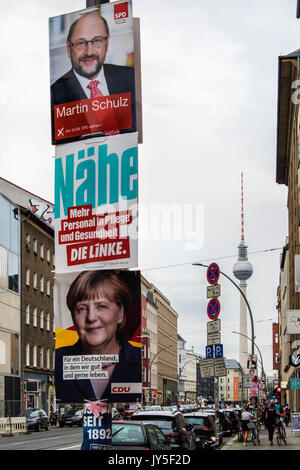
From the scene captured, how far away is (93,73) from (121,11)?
0.85 metres

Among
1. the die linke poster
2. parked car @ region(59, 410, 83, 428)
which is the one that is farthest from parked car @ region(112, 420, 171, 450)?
parked car @ region(59, 410, 83, 428)

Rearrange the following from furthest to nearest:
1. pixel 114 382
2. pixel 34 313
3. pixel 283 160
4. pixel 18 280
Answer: pixel 283 160, pixel 34 313, pixel 18 280, pixel 114 382

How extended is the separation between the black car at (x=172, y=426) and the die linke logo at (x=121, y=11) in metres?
11.4

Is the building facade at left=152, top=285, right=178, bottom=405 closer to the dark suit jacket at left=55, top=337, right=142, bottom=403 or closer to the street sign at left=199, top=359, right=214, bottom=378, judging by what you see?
the street sign at left=199, top=359, right=214, bottom=378

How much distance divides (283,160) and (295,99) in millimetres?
26637

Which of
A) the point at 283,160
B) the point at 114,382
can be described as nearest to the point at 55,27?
the point at 114,382

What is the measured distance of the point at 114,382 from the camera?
992 cm

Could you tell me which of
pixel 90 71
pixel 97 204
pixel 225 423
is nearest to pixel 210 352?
pixel 97 204

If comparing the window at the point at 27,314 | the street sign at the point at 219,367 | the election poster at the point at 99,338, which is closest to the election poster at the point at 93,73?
the election poster at the point at 99,338

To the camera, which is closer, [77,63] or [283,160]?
[77,63]

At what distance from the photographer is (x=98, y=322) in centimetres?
1002

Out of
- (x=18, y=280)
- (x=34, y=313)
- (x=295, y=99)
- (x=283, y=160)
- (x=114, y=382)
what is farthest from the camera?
(x=283, y=160)

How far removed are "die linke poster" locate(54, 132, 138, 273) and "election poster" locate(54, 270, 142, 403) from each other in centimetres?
23
